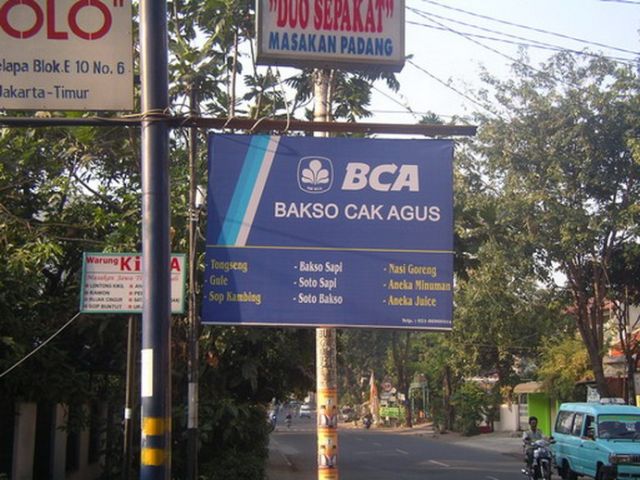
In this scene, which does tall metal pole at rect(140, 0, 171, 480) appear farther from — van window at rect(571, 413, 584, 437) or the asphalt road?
the asphalt road

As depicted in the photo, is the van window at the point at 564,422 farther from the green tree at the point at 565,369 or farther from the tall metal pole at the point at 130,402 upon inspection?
the green tree at the point at 565,369

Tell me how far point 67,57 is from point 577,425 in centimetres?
1593

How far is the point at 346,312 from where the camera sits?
26.8 feet

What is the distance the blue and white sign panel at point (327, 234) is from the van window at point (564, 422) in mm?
13730

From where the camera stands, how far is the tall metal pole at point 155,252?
6812mm

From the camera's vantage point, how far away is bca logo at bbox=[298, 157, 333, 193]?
8297mm

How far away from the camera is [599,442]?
18.5 metres

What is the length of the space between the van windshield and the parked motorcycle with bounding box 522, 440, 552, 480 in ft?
3.97

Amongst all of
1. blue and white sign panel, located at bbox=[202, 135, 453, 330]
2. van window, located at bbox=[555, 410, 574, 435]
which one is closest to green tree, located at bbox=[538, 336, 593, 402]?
van window, located at bbox=[555, 410, 574, 435]

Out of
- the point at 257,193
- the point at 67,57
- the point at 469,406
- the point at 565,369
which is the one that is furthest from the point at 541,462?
the point at 469,406

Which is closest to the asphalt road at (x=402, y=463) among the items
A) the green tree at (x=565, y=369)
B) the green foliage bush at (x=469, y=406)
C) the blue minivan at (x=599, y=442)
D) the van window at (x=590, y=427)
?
the blue minivan at (x=599, y=442)

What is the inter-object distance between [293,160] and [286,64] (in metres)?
0.95

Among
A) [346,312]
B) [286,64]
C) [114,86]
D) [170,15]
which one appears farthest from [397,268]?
[170,15]

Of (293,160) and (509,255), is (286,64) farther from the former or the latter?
(509,255)
